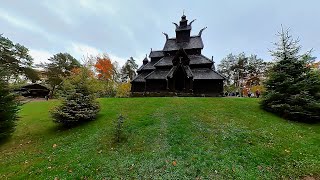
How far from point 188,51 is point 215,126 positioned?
1919 cm

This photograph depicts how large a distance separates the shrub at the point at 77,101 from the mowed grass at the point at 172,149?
0.73 m

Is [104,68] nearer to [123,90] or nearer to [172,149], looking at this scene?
[123,90]

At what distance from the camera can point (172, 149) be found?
9.12 m

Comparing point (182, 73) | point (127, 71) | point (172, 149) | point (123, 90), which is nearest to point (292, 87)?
point (172, 149)

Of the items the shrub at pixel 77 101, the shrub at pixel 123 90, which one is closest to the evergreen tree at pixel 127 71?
the shrub at pixel 123 90

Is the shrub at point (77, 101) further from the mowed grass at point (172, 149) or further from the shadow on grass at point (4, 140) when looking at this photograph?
the shadow on grass at point (4, 140)

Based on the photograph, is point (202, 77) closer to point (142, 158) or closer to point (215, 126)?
point (215, 126)

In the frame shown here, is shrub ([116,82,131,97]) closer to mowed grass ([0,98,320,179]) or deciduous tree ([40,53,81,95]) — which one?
deciduous tree ([40,53,81,95])

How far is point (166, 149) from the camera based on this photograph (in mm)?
9164

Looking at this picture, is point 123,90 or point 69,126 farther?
point 123,90

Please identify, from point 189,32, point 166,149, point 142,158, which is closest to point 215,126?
point 166,149

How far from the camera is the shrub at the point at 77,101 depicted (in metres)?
13.3

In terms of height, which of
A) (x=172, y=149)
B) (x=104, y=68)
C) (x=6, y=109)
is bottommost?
(x=172, y=149)

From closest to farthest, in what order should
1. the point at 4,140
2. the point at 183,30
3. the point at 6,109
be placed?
the point at 6,109, the point at 4,140, the point at 183,30
